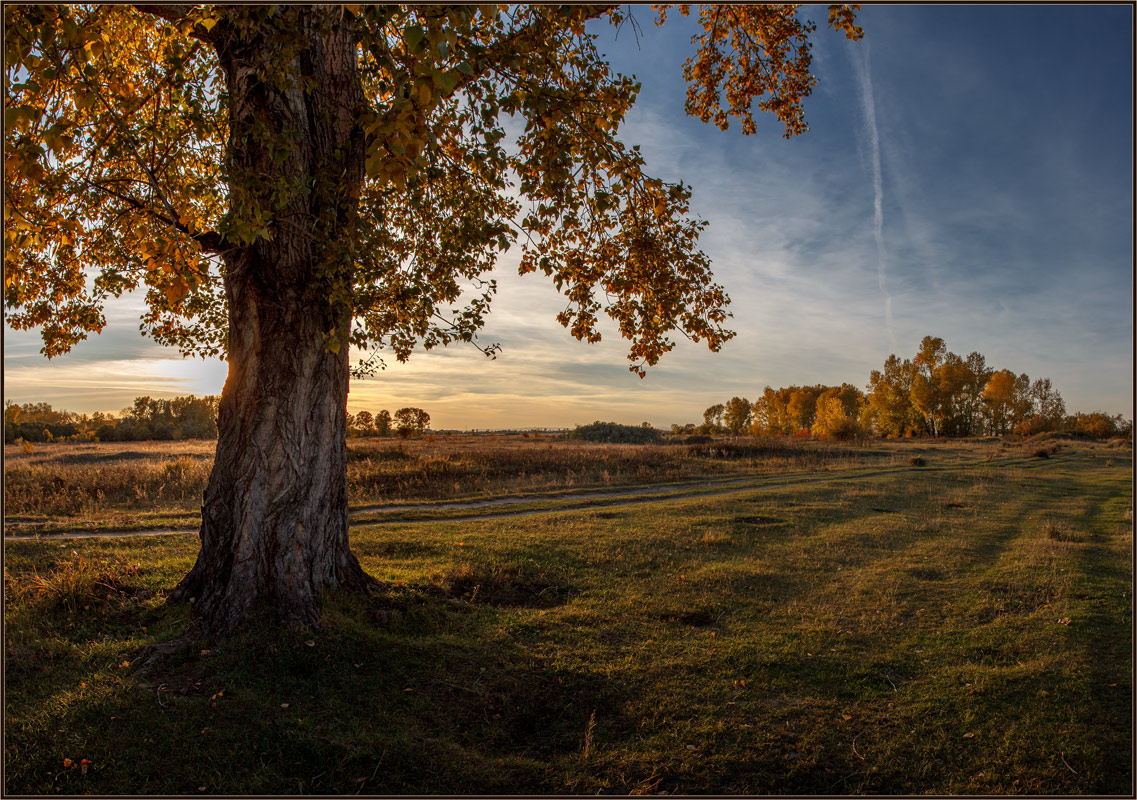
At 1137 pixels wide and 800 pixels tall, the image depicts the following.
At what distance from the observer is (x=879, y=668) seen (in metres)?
6.69

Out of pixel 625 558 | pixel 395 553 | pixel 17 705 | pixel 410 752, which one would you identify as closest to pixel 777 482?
pixel 625 558

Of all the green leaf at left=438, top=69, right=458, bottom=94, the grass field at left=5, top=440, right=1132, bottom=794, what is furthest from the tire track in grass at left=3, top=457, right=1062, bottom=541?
the green leaf at left=438, top=69, right=458, bottom=94

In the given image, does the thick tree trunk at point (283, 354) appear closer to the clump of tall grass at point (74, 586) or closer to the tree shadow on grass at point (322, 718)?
the tree shadow on grass at point (322, 718)

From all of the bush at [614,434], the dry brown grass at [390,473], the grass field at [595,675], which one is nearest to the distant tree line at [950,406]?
the bush at [614,434]

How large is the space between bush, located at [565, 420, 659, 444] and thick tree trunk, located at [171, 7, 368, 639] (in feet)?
214

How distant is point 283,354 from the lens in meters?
6.62

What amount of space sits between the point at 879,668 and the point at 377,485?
18.9 m

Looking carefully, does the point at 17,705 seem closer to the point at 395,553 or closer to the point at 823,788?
→ the point at 395,553

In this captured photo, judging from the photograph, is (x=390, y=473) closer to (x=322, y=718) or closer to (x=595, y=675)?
(x=595, y=675)

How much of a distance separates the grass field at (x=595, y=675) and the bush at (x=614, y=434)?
6103 cm

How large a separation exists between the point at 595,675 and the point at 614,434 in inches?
2737

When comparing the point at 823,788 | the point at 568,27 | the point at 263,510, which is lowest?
the point at 823,788

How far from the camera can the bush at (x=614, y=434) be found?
7331 cm

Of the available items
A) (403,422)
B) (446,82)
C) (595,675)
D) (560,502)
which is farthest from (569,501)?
(403,422)
